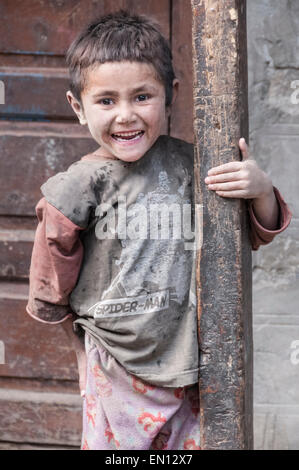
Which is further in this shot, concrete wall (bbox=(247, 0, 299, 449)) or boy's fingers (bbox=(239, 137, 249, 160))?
concrete wall (bbox=(247, 0, 299, 449))

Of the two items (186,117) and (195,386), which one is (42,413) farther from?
(186,117)

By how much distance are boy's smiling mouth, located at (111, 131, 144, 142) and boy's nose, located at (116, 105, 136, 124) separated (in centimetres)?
4

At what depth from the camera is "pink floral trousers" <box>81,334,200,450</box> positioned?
4.90ft

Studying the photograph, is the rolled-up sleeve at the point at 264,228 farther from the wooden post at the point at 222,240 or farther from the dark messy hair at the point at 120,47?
the dark messy hair at the point at 120,47

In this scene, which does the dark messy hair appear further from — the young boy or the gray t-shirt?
the gray t-shirt

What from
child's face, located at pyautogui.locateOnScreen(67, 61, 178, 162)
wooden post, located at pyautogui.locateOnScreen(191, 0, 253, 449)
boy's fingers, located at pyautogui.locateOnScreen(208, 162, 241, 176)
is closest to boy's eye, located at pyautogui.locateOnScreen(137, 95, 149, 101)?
child's face, located at pyautogui.locateOnScreen(67, 61, 178, 162)

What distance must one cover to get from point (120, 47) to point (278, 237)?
92cm

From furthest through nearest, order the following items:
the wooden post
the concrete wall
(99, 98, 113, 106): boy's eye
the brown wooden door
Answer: the brown wooden door
the concrete wall
(99, 98, 113, 106): boy's eye
the wooden post

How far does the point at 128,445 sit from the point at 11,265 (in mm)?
909

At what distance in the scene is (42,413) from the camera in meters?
2.25

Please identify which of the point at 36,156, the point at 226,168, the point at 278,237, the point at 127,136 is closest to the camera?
the point at 226,168

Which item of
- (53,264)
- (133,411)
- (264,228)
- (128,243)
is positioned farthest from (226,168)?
(133,411)

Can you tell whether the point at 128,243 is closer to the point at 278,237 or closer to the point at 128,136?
the point at 128,136

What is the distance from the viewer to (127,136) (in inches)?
56.5
